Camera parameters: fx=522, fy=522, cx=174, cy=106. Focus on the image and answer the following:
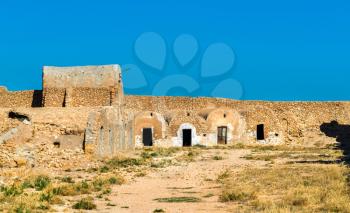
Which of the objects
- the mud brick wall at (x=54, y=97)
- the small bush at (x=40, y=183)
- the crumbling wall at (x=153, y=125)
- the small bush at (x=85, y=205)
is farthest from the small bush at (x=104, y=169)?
the crumbling wall at (x=153, y=125)

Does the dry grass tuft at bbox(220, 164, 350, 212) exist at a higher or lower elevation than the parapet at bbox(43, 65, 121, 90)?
lower

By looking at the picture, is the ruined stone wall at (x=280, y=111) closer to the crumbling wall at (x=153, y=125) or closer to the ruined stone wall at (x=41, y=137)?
the crumbling wall at (x=153, y=125)

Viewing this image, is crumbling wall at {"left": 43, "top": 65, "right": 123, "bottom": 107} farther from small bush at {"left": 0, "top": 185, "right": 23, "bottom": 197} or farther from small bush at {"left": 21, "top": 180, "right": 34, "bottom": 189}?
small bush at {"left": 0, "top": 185, "right": 23, "bottom": 197}

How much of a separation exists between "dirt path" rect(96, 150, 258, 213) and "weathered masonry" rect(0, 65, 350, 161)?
3985mm

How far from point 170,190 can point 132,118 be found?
61.2 feet

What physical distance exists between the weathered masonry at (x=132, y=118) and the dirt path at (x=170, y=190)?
3985 mm

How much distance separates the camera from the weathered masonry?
1950cm

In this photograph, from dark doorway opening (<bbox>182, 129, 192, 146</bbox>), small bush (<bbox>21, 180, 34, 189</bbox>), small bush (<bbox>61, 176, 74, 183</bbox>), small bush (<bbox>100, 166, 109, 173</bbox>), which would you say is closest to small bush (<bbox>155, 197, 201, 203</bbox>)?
small bush (<bbox>21, 180, 34, 189</bbox>)

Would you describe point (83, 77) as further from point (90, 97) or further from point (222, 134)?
point (222, 134)

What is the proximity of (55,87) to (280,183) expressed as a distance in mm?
20393

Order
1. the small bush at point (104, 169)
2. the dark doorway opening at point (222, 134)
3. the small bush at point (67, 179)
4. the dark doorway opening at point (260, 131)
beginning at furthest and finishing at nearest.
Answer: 1. the dark doorway opening at point (260, 131)
2. the dark doorway opening at point (222, 134)
3. the small bush at point (104, 169)
4. the small bush at point (67, 179)

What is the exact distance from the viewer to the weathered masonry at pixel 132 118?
1950cm

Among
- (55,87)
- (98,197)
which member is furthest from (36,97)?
(98,197)

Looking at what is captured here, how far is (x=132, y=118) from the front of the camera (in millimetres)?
31938
